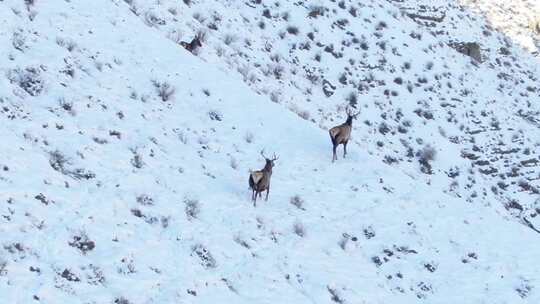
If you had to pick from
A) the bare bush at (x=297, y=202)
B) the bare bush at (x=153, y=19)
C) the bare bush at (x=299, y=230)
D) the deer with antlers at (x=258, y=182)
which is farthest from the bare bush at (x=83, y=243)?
the bare bush at (x=153, y=19)

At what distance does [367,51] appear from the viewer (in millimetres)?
24078

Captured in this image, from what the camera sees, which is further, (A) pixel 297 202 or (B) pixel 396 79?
(B) pixel 396 79

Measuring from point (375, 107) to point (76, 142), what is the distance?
458 inches

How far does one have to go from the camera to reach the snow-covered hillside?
9578 mm

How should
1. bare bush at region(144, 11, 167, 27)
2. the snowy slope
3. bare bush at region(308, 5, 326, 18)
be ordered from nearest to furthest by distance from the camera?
1. bare bush at region(144, 11, 167, 27)
2. the snowy slope
3. bare bush at region(308, 5, 326, 18)

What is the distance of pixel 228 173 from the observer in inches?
520

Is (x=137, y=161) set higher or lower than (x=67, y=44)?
lower

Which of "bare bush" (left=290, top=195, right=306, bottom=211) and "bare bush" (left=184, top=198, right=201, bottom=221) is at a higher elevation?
"bare bush" (left=184, top=198, right=201, bottom=221)

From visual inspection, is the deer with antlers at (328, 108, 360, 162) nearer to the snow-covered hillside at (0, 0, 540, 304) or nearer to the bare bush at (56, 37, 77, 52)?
the snow-covered hillside at (0, 0, 540, 304)

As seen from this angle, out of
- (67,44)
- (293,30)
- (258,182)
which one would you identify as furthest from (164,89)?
(293,30)

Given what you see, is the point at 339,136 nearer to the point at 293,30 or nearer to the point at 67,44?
the point at 67,44

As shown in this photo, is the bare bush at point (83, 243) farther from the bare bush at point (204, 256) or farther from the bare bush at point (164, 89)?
the bare bush at point (164, 89)

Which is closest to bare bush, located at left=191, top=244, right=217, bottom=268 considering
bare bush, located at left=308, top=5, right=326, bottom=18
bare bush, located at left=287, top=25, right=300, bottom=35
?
bare bush, located at left=287, top=25, right=300, bottom=35

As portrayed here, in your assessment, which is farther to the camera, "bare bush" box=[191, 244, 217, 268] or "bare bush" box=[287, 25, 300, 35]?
"bare bush" box=[287, 25, 300, 35]
